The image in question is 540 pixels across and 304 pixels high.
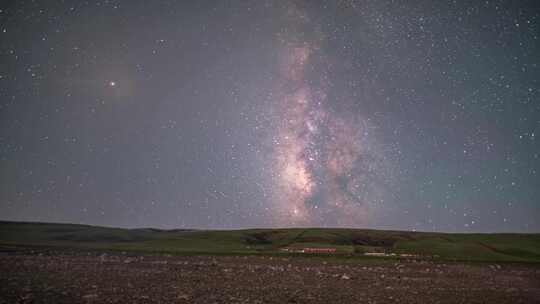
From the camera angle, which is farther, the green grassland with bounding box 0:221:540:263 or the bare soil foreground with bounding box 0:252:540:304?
the green grassland with bounding box 0:221:540:263

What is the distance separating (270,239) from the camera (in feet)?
240

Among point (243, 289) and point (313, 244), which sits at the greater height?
point (243, 289)

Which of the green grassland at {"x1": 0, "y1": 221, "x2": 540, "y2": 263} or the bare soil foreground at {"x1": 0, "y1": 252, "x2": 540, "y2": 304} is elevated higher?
the bare soil foreground at {"x1": 0, "y1": 252, "x2": 540, "y2": 304}

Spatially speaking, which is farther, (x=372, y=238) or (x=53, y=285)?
(x=372, y=238)

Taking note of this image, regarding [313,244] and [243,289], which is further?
[313,244]

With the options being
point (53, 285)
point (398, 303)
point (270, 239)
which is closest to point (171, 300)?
point (53, 285)

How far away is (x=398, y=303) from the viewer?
14633 millimetres

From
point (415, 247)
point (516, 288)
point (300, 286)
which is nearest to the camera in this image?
point (300, 286)

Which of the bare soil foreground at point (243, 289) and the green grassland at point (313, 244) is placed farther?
the green grassland at point (313, 244)

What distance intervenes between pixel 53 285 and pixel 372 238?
66584 millimetres

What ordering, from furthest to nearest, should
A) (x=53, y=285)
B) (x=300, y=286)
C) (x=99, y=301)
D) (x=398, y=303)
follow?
(x=300, y=286), (x=53, y=285), (x=398, y=303), (x=99, y=301)

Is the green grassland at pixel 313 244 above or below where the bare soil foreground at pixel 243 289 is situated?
below

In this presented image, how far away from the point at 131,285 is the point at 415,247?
164ft

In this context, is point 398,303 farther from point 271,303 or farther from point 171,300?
point 171,300
